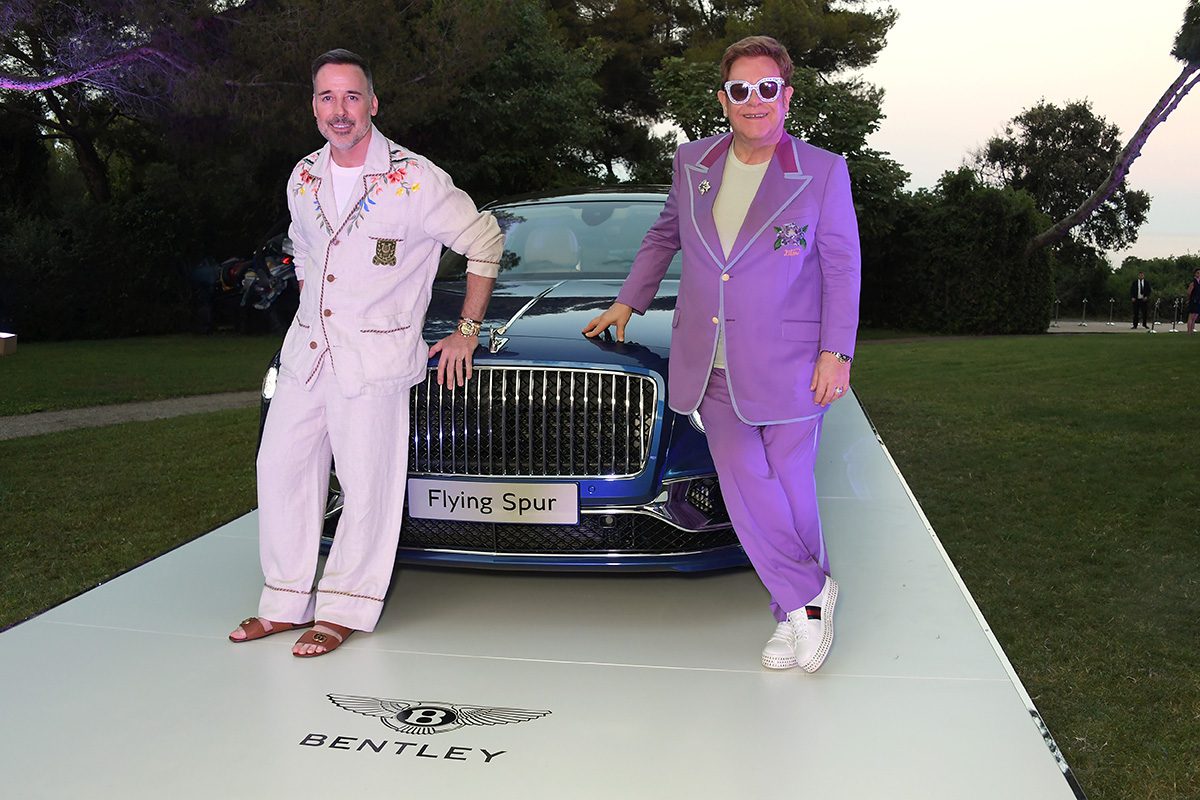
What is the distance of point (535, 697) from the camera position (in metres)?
3.14

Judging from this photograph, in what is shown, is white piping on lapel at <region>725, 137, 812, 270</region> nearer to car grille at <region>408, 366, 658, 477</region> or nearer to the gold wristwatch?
the gold wristwatch

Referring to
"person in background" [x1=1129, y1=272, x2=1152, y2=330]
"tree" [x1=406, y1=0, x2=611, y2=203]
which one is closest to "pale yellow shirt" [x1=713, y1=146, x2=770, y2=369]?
"tree" [x1=406, y1=0, x2=611, y2=203]

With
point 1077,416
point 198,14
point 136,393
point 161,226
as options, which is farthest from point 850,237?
point 161,226

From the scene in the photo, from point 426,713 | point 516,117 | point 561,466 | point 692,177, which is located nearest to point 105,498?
point 561,466

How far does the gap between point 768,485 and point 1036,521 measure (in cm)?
313

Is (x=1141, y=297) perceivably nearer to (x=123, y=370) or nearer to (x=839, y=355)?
(x=123, y=370)

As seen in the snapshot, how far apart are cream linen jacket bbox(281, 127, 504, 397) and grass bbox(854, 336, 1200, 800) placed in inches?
86.3

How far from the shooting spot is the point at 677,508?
138 inches

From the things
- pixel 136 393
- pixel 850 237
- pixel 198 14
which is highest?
pixel 198 14

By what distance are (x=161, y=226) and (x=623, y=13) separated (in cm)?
1602

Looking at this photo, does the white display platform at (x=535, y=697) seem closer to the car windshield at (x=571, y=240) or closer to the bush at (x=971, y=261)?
the car windshield at (x=571, y=240)

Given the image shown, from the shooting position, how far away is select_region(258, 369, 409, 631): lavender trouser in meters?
3.47

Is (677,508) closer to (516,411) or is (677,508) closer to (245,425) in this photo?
(516,411)

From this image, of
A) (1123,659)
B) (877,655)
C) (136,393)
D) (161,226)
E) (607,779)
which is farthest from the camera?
(161,226)
